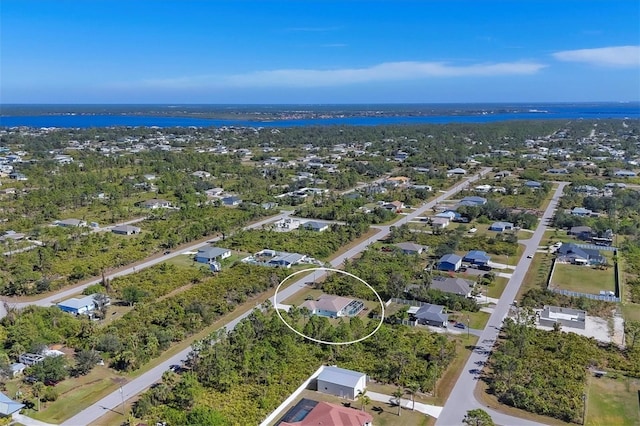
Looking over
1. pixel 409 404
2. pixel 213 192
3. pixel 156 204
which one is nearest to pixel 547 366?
pixel 409 404

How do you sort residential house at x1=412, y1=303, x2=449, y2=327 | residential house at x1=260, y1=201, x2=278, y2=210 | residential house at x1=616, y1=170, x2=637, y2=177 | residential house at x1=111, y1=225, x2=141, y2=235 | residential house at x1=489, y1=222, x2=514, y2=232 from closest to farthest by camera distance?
residential house at x1=412, y1=303, x2=449, y2=327 → residential house at x1=111, y1=225, x2=141, y2=235 → residential house at x1=489, y1=222, x2=514, y2=232 → residential house at x1=260, y1=201, x2=278, y2=210 → residential house at x1=616, y1=170, x2=637, y2=177

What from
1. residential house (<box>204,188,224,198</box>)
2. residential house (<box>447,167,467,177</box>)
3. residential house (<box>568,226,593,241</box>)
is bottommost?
residential house (<box>204,188,224,198</box>)

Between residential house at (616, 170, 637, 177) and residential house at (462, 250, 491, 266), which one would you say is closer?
residential house at (462, 250, 491, 266)

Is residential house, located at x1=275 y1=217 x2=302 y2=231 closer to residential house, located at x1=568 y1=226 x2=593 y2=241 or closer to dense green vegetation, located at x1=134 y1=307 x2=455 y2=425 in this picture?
dense green vegetation, located at x1=134 y1=307 x2=455 y2=425

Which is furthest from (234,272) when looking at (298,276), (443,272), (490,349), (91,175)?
(91,175)

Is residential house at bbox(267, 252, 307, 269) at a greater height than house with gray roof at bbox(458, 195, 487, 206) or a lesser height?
lesser

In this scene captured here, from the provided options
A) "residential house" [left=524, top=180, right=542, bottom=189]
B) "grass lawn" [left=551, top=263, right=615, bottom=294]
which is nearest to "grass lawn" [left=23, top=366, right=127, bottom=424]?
"grass lawn" [left=551, top=263, right=615, bottom=294]
